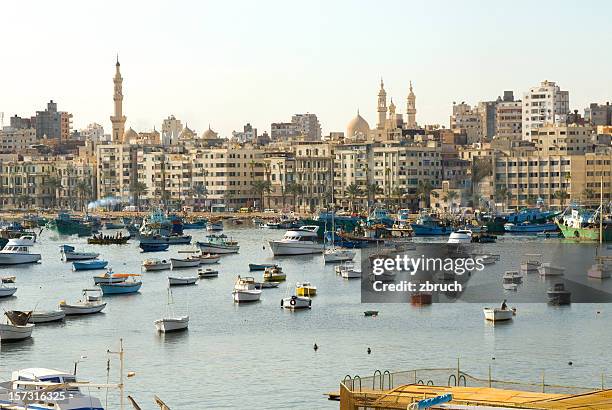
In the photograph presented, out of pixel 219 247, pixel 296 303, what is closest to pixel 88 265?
pixel 219 247

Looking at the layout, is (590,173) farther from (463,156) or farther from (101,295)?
(101,295)

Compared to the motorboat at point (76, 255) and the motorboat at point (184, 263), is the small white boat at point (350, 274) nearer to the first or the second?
the motorboat at point (184, 263)

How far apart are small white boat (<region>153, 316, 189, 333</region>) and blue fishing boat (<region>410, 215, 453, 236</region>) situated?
7564 cm

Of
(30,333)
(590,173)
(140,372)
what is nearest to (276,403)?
(140,372)

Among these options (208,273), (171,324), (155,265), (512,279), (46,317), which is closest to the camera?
(171,324)

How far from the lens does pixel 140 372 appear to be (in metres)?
45.8

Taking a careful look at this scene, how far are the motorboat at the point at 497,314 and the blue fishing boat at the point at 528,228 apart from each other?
76.3 meters

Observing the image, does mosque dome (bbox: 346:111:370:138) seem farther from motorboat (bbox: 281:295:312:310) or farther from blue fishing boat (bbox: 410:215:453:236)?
motorboat (bbox: 281:295:312:310)

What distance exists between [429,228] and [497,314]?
73988 millimetres

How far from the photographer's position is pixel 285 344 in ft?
172

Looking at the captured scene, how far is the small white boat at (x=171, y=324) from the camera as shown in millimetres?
55188

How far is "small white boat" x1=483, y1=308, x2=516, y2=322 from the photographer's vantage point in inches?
2267

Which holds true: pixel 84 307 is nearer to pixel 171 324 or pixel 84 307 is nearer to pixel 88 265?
pixel 171 324

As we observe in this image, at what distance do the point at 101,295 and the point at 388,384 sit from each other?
4185 cm
